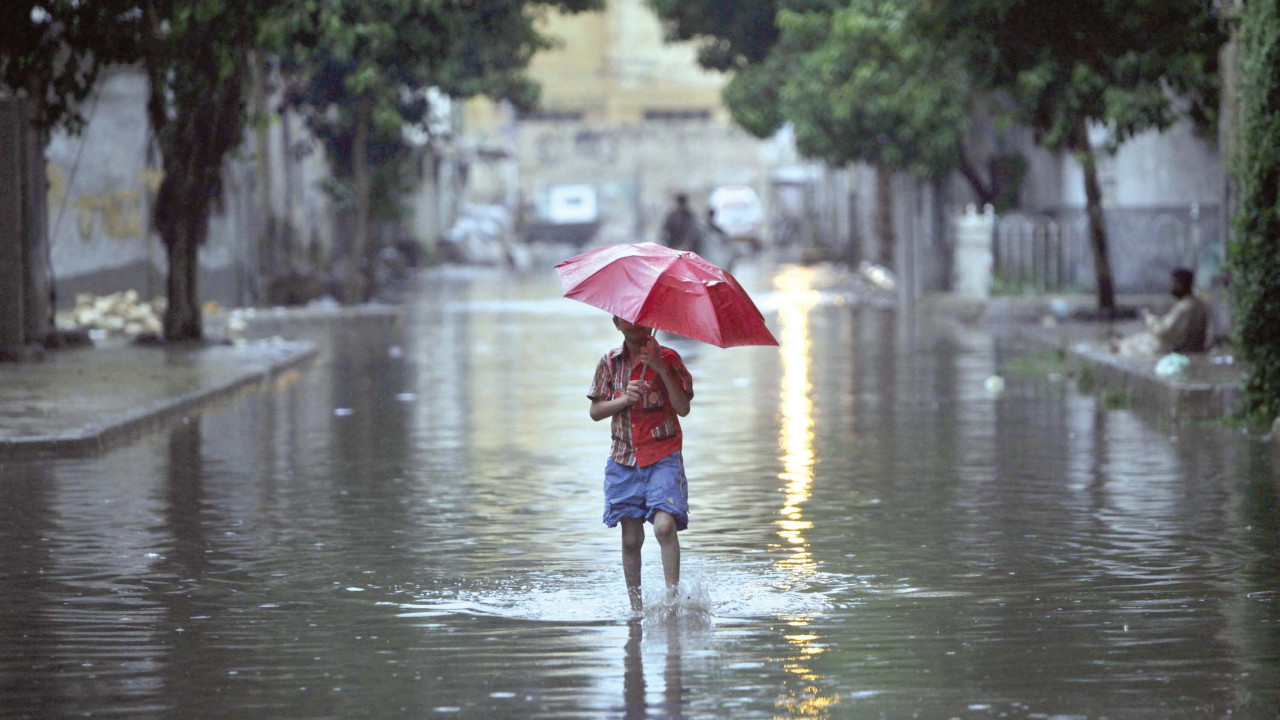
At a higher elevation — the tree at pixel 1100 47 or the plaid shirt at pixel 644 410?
the tree at pixel 1100 47

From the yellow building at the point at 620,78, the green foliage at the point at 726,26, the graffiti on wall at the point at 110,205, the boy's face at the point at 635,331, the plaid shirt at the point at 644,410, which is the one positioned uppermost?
the yellow building at the point at 620,78

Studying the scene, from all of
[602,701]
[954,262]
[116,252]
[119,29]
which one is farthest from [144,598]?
[954,262]

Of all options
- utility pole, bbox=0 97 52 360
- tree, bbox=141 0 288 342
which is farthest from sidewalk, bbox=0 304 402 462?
tree, bbox=141 0 288 342

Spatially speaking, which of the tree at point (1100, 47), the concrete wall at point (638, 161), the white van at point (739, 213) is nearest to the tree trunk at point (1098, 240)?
the tree at point (1100, 47)

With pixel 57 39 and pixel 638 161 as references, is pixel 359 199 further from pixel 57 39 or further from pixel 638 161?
pixel 638 161

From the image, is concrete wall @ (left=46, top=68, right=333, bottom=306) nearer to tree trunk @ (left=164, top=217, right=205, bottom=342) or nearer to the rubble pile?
the rubble pile

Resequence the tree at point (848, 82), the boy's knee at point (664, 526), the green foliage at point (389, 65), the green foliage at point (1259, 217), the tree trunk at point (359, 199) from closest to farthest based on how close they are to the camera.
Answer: the boy's knee at point (664, 526) → the green foliage at point (1259, 217) → the green foliage at point (389, 65) → the tree at point (848, 82) → the tree trunk at point (359, 199)

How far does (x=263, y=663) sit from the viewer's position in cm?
750

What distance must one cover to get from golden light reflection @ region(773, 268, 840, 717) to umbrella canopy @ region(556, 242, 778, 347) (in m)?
1.12

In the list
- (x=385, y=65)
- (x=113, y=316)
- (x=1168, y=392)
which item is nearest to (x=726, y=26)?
(x=385, y=65)

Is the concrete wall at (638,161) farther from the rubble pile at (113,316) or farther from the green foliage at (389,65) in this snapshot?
the rubble pile at (113,316)

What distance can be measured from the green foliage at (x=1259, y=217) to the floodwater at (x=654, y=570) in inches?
22.9

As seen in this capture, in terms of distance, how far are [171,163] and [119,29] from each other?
4.36 m

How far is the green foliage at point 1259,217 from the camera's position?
1473cm
